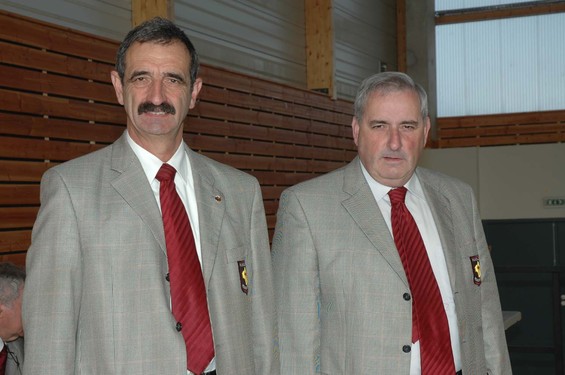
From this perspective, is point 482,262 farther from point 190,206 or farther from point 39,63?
point 39,63

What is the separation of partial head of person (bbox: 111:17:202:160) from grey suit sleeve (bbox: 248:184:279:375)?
44cm

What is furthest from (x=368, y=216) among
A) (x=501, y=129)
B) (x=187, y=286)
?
(x=501, y=129)

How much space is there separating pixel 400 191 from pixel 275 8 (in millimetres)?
7282

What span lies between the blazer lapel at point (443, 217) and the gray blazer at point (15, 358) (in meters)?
1.95

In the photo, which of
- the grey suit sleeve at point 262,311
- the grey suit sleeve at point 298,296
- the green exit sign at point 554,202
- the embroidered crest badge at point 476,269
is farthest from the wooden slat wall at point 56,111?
the green exit sign at point 554,202

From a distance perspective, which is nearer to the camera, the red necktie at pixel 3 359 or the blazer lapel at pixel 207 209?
the blazer lapel at pixel 207 209

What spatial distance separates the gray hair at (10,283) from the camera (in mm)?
3738

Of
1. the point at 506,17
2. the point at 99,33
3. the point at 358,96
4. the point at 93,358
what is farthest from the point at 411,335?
the point at 506,17

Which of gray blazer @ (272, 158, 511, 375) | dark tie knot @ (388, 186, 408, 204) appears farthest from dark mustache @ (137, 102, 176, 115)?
dark tie knot @ (388, 186, 408, 204)

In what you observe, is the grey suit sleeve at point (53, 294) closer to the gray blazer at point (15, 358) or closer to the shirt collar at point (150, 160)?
the shirt collar at point (150, 160)

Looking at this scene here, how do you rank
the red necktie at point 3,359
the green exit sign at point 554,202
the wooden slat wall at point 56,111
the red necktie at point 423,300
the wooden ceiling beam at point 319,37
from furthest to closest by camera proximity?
the green exit sign at point 554,202, the wooden ceiling beam at point 319,37, the wooden slat wall at point 56,111, the red necktie at point 3,359, the red necktie at point 423,300

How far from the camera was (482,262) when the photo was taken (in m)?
3.05

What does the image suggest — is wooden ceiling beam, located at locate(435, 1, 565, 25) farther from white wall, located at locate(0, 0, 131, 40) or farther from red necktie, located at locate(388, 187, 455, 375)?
red necktie, located at locate(388, 187, 455, 375)

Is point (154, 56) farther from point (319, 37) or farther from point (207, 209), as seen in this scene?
point (319, 37)
